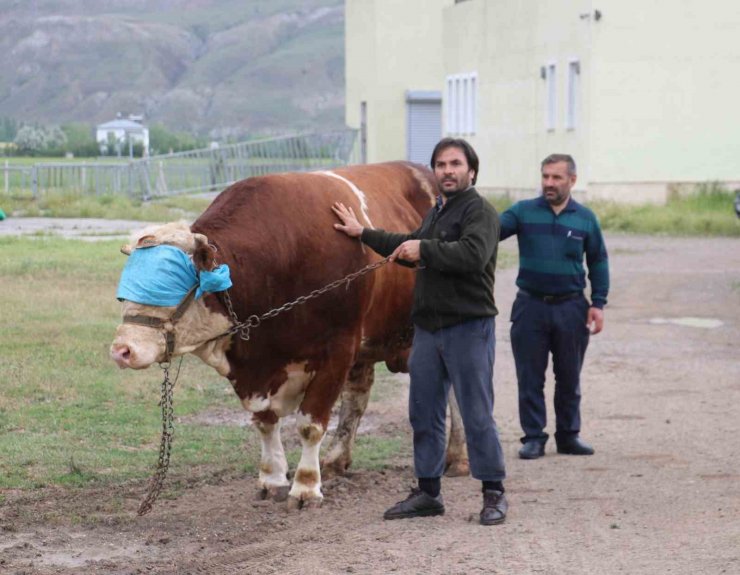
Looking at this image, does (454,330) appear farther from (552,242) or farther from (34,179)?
(34,179)

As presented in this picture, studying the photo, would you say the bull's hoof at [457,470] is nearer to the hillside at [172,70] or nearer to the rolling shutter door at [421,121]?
the rolling shutter door at [421,121]

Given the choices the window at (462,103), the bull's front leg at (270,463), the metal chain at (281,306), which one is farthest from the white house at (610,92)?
the metal chain at (281,306)

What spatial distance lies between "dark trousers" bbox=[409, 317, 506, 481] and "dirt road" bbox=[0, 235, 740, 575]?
1.05ft

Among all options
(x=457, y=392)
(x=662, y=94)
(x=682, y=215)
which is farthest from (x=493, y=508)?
(x=662, y=94)

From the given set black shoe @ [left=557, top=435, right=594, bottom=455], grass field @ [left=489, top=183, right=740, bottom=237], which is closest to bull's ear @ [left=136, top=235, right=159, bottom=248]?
black shoe @ [left=557, top=435, right=594, bottom=455]

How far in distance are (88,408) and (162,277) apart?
407 centimetres

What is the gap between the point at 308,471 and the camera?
8.41 m

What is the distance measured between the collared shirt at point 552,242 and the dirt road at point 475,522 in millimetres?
1110

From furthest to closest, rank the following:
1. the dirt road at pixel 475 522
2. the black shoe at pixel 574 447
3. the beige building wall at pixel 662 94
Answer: the beige building wall at pixel 662 94
the black shoe at pixel 574 447
the dirt road at pixel 475 522

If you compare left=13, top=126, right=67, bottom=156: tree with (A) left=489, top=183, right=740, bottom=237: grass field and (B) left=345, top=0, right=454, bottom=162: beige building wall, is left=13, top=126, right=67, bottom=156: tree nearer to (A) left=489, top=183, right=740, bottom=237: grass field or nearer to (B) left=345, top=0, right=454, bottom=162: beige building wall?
(B) left=345, top=0, right=454, bottom=162: beige building wall

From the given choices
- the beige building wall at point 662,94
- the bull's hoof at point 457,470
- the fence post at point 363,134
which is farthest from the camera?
the fence post at point 363,134

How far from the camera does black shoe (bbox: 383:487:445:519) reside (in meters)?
7.98

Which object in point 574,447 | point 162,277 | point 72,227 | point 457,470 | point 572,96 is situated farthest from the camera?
point 572,96

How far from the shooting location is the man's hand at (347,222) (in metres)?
8.34
